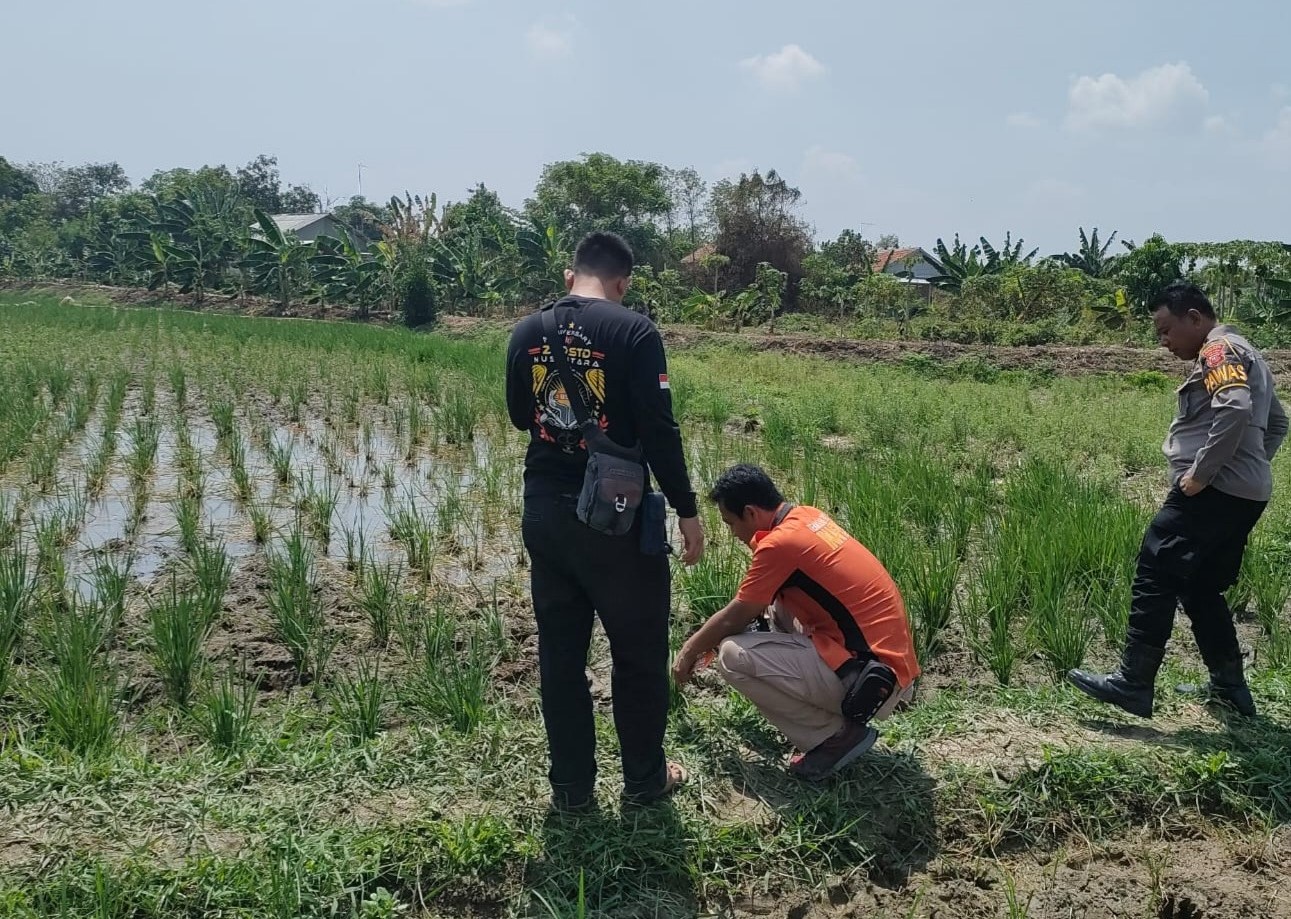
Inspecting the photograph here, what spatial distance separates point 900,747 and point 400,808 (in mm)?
1461

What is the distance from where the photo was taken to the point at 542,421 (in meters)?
2.31

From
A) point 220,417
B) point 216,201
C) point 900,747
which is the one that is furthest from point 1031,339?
point 216,201

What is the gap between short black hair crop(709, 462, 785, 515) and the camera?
8.55ft

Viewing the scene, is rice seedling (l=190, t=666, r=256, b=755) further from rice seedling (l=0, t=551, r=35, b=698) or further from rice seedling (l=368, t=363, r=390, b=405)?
rice seedling (l=368, t=363, r=390, b=405)

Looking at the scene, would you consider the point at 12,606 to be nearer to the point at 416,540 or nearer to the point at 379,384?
the point at 416,540

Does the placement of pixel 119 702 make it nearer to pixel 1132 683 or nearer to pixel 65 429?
pixel 1132 683

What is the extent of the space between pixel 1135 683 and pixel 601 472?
194cm

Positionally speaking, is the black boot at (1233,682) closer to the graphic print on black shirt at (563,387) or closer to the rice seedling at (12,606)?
the graphic print on black shirt at (563,387)

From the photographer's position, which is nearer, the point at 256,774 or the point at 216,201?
the point at 256,774

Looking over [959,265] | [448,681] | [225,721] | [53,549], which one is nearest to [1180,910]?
[448,681]

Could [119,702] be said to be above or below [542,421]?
below

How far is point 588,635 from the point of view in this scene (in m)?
2.38

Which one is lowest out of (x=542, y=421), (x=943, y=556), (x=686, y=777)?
(x=686, y=777)

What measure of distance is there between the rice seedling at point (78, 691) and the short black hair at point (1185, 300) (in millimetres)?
3519
